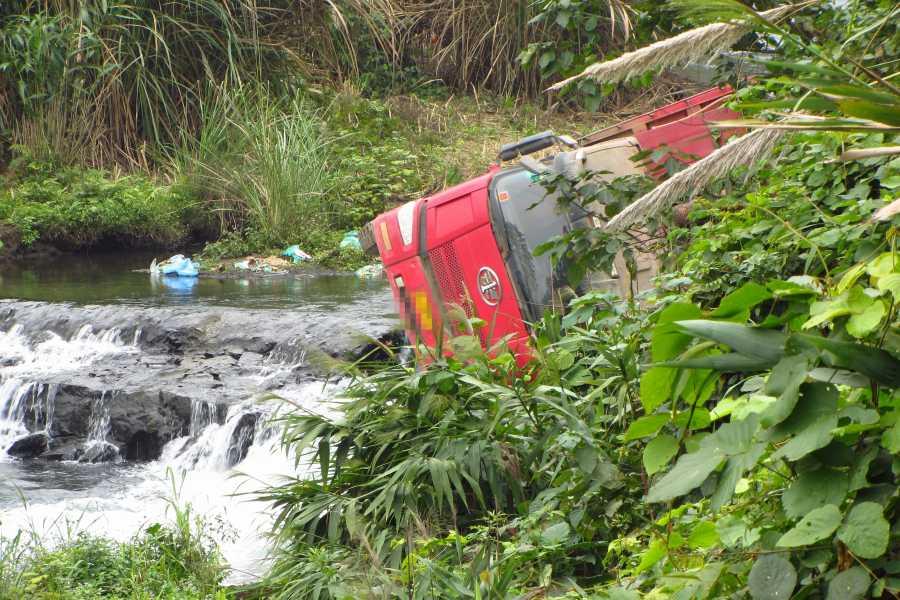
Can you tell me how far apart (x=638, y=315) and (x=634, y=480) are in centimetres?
68

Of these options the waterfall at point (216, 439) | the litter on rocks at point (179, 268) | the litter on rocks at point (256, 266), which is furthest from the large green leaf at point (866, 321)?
the litter on rocks at point (179, 268)

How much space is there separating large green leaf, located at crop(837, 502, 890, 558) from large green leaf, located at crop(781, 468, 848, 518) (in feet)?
0.08

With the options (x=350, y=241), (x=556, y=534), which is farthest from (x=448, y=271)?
(x=350, y=241)

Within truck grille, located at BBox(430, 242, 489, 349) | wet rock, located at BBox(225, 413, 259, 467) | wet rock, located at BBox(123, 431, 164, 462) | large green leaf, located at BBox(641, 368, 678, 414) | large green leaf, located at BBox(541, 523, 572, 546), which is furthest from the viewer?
wet rock, located at BBox(123, 431, 164, 462)

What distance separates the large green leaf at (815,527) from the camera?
0.91m

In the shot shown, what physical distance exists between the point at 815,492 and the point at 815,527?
5 cm

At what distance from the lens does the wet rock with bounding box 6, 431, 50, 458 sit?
6.14m

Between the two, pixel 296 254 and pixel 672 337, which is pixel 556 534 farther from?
pixel 296 254

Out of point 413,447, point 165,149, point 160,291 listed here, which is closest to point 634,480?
point 413,447

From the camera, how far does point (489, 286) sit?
4844 mm

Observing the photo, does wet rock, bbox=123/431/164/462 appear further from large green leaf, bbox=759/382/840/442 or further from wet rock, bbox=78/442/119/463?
large green leaf, bbox=759/382/840/442

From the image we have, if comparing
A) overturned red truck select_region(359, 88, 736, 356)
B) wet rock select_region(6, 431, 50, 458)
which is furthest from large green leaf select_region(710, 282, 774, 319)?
wet rock select_region(6, 431, 50, 458)

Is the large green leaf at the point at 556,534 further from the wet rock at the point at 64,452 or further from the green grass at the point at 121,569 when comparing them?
the wet rock at the point at 64,452

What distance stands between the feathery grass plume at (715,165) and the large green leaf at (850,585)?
90 centimetres
